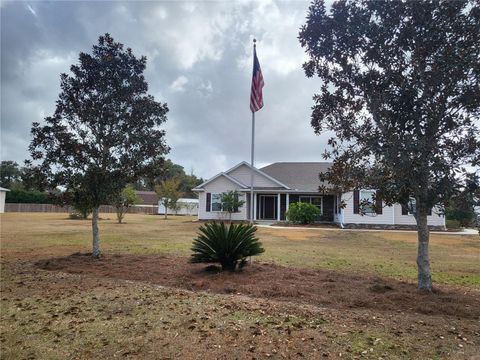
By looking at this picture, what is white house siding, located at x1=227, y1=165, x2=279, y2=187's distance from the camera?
3061 centimetres

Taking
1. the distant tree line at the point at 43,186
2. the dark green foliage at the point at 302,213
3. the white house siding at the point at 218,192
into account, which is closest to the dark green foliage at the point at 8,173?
the distant tree line at the point at 43,186

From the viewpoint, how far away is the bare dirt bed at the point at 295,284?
19.1ft

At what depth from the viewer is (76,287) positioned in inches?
273

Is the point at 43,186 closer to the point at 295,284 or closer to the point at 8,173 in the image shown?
the point at 295,284

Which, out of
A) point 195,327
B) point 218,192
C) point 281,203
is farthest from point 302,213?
point 195,327

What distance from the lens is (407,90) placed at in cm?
631

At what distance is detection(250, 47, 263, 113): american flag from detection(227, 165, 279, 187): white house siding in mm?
18889

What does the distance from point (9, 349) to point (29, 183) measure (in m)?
6.67

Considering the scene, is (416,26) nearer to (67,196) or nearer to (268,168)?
(67,196)

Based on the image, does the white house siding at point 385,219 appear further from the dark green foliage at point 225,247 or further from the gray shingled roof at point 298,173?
the dark green foliage at point 225,247

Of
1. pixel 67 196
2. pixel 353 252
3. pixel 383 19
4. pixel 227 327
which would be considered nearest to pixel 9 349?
pixel 227 327

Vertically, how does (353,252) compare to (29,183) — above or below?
below

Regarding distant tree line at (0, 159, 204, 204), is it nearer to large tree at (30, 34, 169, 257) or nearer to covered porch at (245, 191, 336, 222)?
large tree at (30, 34, 169, 257)

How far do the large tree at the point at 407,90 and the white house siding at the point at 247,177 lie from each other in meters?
23.4
